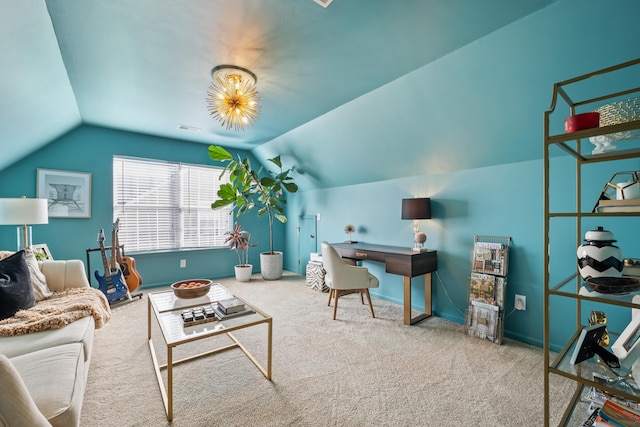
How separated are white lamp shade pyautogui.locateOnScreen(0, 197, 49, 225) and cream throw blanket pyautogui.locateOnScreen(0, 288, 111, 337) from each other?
1.00 m

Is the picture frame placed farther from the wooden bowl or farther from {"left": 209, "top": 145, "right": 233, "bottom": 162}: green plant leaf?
{"left": 209, "top": 145, "right": 233, "bottom": 162}: green plant leaf

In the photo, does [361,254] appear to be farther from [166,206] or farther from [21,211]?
[21,211]

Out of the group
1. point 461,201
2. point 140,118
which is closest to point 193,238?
point 140,118

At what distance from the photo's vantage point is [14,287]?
1.89 meters

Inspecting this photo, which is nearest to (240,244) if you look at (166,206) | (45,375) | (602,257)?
(166,206)

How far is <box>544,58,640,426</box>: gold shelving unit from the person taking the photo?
1067 mm

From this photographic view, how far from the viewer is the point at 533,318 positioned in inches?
97.0

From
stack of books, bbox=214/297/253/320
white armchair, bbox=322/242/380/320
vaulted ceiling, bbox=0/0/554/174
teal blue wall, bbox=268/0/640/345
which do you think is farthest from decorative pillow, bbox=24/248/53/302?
teal blue wall, bbox=268/0/640/345

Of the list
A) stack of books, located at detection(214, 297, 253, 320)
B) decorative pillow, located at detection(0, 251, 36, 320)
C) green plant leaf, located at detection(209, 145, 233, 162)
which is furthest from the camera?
green plant leaf, located at detection(209, 145, 233, 162)

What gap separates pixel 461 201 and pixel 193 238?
4.20m

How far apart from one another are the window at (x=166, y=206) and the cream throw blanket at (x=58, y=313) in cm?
210

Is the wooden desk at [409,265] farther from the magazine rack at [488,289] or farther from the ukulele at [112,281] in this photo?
the ukulele at [112,281]

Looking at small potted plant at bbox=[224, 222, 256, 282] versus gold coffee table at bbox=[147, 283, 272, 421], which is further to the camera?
small potted plant at bbox=[224, 222, 256, 282]

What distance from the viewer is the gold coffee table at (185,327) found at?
1586 mm
